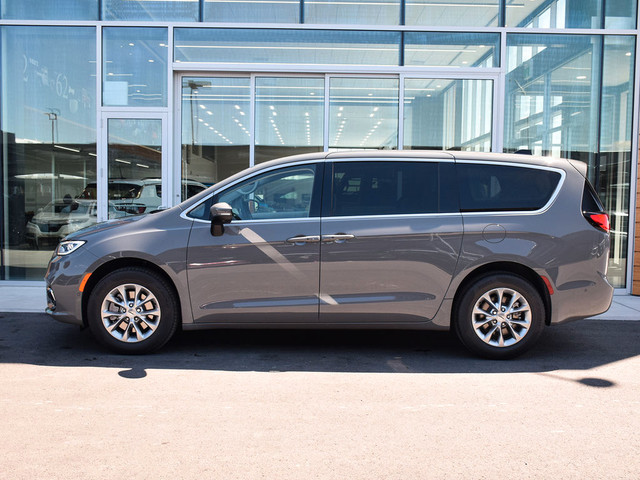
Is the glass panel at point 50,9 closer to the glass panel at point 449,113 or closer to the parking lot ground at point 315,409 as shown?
the glass panel at point 449,113

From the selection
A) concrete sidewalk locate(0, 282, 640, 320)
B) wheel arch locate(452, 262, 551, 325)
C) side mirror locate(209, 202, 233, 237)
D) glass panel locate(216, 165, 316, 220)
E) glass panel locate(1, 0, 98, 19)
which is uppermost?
glass panel locate(1, 0, 98, 19)

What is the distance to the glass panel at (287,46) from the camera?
9.74 m

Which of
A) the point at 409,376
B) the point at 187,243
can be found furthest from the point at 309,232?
the point at 409,376

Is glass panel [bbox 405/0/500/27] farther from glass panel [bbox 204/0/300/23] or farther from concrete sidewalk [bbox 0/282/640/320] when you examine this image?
concrete sidewalk [bbox 0/282/640/320]

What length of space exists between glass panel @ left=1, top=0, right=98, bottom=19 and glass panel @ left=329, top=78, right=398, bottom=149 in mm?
3910

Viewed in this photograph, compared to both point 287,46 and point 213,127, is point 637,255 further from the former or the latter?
point 213,127

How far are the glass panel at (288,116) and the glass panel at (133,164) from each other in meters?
1.58

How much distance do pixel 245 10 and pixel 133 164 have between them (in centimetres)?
293

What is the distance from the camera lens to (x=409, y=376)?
5.06 meters

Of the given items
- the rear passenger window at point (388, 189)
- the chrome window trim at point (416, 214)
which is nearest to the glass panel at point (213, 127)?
the chrome window trim at point (416, 214)

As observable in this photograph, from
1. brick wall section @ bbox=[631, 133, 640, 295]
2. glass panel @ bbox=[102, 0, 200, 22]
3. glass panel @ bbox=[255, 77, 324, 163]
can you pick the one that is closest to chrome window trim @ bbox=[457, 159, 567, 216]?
glass panel @ bbox=[255, 77, 324, 163]

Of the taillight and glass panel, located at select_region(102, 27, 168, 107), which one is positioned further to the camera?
glass panel, located at select_region(102, 27, 168, 107)

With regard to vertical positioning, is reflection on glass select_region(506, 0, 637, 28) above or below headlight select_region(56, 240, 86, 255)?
above

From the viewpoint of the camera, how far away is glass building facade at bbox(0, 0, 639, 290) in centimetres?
970
